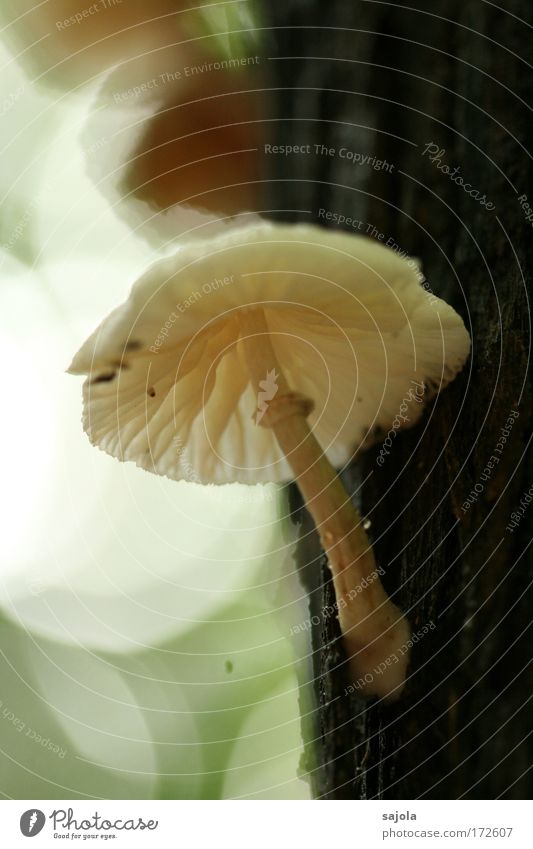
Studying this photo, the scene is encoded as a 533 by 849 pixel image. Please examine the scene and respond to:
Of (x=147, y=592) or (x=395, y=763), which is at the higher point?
(x=147, y=592)

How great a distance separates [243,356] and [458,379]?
0.46 feet

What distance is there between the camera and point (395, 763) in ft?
1.31

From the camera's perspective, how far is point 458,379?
419 millimetres

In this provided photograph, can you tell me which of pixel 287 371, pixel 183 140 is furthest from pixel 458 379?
pixel 183 140

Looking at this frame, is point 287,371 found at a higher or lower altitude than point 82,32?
lower

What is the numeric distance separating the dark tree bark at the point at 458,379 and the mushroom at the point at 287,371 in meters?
0.02

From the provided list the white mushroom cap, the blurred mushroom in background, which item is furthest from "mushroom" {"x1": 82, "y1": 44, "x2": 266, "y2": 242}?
the white mushroom cap

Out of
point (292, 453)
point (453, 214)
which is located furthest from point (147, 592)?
point (453, 214)

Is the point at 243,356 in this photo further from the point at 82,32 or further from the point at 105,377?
the point at 82,32

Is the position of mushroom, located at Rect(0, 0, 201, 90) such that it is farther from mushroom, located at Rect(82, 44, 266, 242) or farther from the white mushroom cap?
the white mushroom cap

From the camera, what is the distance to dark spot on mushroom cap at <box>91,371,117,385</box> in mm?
399
